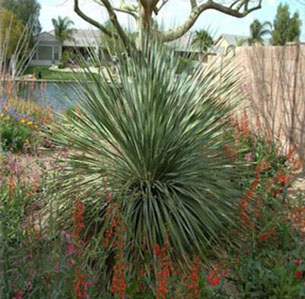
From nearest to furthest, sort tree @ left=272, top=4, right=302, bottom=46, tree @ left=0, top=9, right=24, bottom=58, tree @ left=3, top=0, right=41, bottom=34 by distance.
Answer: tree @ left=0, top=9, right=24, bottom=58
tree @ left=3, top=0, right=41, bottom=34
tree @ left=272, top=4, right=302, bottom=46

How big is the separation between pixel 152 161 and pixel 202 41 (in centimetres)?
140

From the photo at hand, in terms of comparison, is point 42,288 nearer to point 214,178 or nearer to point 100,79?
point 214,178

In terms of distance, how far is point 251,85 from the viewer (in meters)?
7.14

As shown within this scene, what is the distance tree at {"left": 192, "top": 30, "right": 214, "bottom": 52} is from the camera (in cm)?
404

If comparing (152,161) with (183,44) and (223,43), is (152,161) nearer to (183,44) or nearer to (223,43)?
(183,44)

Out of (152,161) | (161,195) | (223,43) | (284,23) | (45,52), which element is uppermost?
(284,23)

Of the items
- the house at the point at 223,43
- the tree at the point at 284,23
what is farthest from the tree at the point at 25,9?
the tree at the point at 284,23

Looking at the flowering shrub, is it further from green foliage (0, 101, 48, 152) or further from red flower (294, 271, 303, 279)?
red flower (294, 271, 303, 279)

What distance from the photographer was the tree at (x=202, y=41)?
404 centimetres

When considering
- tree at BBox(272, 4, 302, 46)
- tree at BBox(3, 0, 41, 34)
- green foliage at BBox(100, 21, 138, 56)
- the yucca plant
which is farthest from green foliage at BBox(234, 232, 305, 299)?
tree at BBox(272, 4, 302, 46)

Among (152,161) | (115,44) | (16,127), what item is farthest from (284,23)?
(152,161)

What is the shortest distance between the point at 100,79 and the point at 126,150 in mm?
682

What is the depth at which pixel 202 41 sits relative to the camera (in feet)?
13.3

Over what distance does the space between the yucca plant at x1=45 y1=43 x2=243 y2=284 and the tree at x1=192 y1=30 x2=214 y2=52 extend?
0.40m
